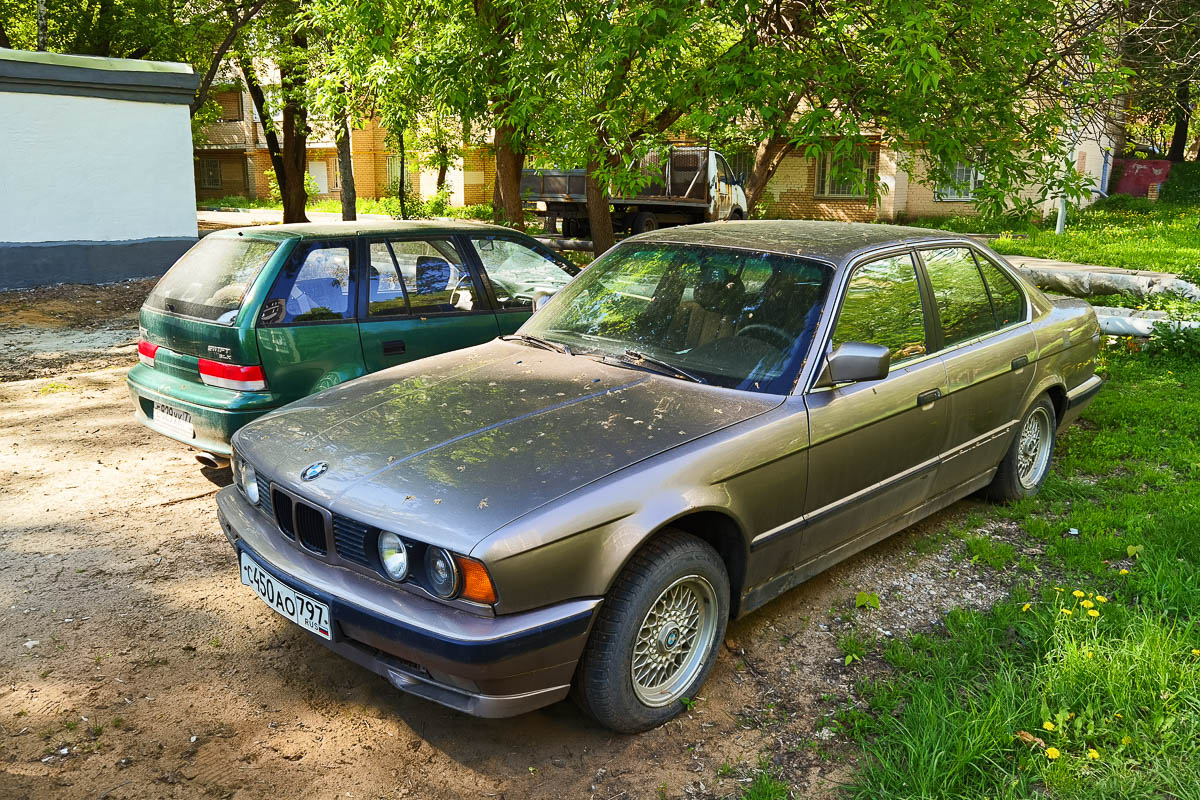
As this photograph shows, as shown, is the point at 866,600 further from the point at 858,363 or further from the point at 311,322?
the point at 311,322

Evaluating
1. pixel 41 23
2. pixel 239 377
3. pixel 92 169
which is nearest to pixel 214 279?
pixel 239 377

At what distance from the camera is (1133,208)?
28969mm

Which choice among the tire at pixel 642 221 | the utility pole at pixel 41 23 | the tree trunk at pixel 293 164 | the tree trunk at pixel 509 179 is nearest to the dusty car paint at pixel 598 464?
the tree trunk at pixel 509 179

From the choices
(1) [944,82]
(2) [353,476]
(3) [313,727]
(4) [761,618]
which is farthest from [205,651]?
(1) [944,82]

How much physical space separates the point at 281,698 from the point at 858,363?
252 centimetres

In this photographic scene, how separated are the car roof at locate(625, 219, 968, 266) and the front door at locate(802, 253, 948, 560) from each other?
0.12 metres

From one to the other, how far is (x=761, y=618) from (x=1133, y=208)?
98.9 feet

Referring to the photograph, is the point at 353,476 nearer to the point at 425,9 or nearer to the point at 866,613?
the point at 866,613

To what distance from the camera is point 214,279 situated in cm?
539

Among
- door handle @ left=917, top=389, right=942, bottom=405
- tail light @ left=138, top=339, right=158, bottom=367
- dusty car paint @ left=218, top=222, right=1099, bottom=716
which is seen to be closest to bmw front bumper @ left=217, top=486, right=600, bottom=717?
dusty car paint @ left=218, top=222, right=1099, bottom=716

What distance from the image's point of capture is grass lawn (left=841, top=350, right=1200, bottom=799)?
9.84 ft

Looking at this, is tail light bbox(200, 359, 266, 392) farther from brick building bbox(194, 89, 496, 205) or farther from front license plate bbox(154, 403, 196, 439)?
brick building bbox(194, 89, 496, 205)

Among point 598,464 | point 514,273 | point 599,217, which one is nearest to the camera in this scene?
point 598,464

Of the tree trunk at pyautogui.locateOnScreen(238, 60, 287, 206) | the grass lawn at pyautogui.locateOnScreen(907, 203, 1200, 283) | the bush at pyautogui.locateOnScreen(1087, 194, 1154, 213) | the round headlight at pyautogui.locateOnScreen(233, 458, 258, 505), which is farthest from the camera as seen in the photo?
the bush at pyautogui.locateOnScreen(1087, 194, 1154, 213)
